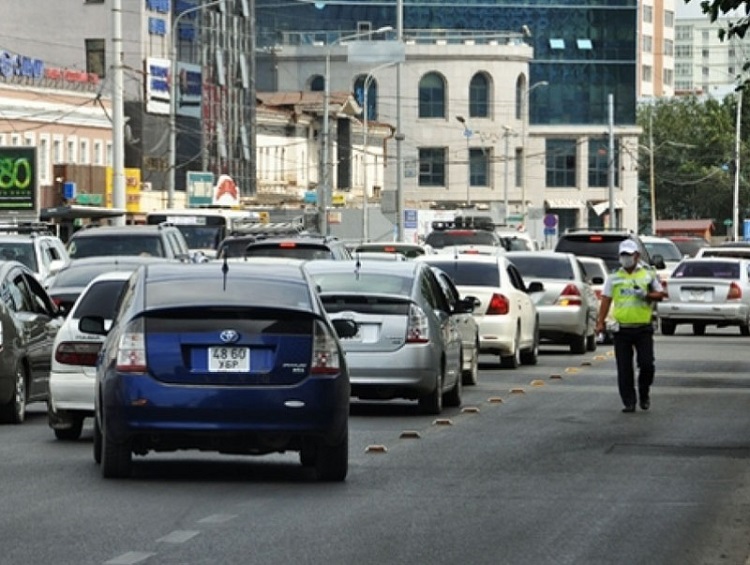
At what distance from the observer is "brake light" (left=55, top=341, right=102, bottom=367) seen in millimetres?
20641

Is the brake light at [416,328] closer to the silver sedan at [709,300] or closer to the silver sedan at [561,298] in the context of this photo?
the silver sedan at [561,298]

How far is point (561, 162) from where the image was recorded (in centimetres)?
15812

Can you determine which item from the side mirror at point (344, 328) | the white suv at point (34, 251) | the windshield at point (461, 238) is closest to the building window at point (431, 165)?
the windshield at point (461, 238)

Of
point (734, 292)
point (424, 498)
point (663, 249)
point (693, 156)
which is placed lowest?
point (734, 292)

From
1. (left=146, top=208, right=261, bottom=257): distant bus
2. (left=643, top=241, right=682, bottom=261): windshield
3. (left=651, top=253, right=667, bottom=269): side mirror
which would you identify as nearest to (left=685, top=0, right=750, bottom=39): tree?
(left=651, top=253, right=667, bottom=269): side mirror

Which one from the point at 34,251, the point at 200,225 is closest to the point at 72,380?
the point at 34,251

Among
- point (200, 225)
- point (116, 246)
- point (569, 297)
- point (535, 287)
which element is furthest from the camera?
point (200, 225)

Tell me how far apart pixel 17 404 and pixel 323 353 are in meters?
7.08

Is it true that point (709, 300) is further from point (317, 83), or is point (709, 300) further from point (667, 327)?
point (317, 83)

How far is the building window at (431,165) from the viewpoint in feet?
500

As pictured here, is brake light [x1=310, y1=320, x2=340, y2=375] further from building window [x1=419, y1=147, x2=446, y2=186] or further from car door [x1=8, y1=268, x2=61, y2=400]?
building window [x1=419, y1=147, x2=446, y2=186]

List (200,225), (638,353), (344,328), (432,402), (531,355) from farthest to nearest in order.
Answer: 1. (200,225)
2. (531,355)
3. (638,353)
4. (432,402)
5. (344,328)

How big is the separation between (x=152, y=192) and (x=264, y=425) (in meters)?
79.5

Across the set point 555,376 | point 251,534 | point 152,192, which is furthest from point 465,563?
point 152,192
